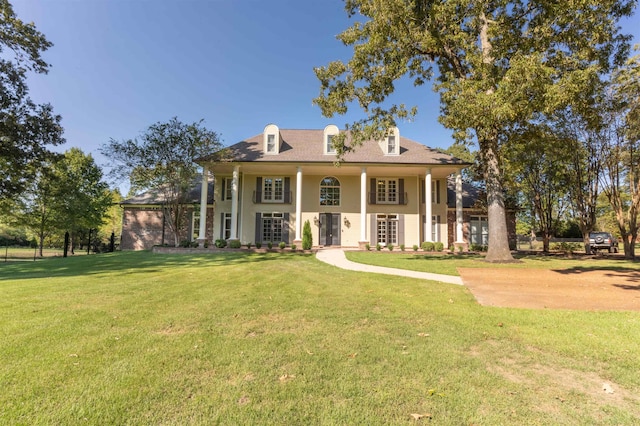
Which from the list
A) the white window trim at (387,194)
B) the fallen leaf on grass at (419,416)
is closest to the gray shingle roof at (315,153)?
the white window trim at (387,194)

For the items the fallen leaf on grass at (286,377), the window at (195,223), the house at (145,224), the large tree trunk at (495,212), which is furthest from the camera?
the house at (145,224)

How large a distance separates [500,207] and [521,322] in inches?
347

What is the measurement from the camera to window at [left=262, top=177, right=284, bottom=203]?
2005cm

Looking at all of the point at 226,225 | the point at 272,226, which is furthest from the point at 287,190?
the point at 226,225

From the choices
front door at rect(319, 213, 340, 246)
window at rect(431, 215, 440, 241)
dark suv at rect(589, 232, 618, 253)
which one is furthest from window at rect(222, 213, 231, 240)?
dark suv at rect(589, 232, 618, 253)

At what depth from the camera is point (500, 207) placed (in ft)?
39.3

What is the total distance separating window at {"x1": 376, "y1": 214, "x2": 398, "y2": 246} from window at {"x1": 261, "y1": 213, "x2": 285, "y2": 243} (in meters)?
6.22

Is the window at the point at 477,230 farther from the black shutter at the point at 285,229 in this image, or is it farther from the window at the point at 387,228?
the black shutter at the point at 285,229

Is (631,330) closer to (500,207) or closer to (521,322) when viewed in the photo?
(521,322)

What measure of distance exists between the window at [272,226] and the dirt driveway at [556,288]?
12.7 meters

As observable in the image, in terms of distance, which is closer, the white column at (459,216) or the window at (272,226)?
the white column at (459,216)

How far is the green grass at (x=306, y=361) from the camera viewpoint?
230 centimetres

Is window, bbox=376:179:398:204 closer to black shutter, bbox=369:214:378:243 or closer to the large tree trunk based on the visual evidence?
black shutter, bbox=369:214:378:243

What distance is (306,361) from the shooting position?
3141mm
